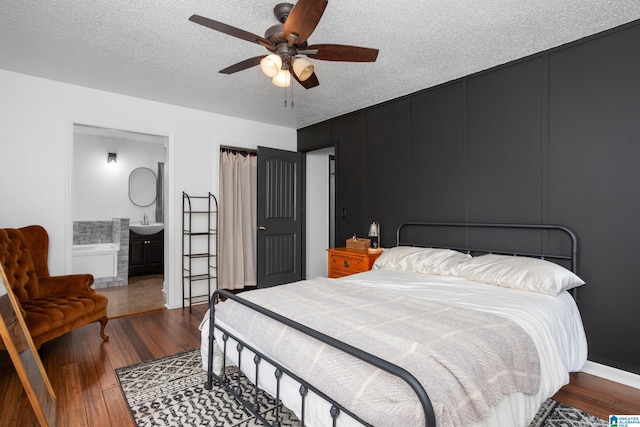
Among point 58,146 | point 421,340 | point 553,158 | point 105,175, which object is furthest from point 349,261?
point 105,175

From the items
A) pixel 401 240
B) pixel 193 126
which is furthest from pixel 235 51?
pixel 401 240

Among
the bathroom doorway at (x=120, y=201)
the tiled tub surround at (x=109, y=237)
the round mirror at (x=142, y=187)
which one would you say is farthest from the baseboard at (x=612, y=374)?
the round mirror at (x=142, y=187)

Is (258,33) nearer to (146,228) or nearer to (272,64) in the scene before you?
(272,64)

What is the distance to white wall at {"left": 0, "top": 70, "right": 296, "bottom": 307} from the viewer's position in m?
3.32

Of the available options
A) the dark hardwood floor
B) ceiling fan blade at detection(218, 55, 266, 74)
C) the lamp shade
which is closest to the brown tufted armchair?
the dark hardwood floor

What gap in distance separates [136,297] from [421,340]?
456 centimetres

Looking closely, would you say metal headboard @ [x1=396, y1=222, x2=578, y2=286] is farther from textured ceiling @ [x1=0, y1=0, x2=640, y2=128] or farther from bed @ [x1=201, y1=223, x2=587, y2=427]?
textured ceiling @ [x1=0, y1=0, x2=640, y2=128]

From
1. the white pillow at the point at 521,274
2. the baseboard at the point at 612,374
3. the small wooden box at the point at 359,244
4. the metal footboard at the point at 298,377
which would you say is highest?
the small wooden box at the point at 359,244

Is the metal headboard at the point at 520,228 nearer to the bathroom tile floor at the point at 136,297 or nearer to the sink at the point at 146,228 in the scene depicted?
the bathroom tile floor at the point at 136,297

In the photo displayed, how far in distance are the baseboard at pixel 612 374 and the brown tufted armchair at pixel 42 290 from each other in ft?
13.6

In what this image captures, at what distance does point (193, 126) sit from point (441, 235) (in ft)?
11.2

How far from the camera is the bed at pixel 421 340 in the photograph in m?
1.22

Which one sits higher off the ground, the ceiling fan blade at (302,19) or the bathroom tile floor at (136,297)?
the ceiling fan blade at (302,19)

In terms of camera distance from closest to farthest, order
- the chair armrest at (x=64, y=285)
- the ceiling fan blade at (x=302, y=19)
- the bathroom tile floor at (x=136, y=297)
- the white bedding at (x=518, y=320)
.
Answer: the white bedding at (x=518, y=320) → the ceiling fan blade at (x=302, y=19) → the chair armrest at (x=64, y=285) → the bathroom tile floor at (x=136, y=297)
